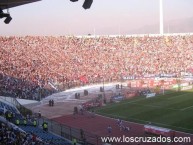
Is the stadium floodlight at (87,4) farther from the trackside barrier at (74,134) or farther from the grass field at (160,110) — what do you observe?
the grass field at (160,110)

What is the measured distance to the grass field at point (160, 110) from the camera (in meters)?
26.5

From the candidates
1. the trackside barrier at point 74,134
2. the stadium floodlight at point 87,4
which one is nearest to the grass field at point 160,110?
the trackside barrier at point 74,134

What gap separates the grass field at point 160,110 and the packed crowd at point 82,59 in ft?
36.2

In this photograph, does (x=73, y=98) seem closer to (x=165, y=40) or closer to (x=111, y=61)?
(x=111, y=61)

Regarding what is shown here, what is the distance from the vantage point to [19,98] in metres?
35.5

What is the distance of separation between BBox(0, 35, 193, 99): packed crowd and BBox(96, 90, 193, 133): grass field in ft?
36.2

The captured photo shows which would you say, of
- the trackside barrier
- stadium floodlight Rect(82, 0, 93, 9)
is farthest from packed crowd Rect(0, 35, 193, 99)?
stadium floodlight Rect(82, 0, 93, 9)

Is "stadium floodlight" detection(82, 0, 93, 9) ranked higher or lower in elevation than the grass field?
higher

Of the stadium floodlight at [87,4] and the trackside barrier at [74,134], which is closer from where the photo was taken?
the stadium floodlight at [87,4]

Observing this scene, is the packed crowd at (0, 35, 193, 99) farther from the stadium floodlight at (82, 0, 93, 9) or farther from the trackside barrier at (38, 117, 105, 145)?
the stadium floodlight at (82, 0, 93, 9)

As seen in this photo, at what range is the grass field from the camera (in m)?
26.5

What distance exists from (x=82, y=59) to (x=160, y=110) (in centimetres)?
2766

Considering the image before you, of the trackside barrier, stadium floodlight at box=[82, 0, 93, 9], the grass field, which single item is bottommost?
the trackside barrier

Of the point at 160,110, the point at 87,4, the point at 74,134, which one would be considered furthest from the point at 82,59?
the point at 87,4
